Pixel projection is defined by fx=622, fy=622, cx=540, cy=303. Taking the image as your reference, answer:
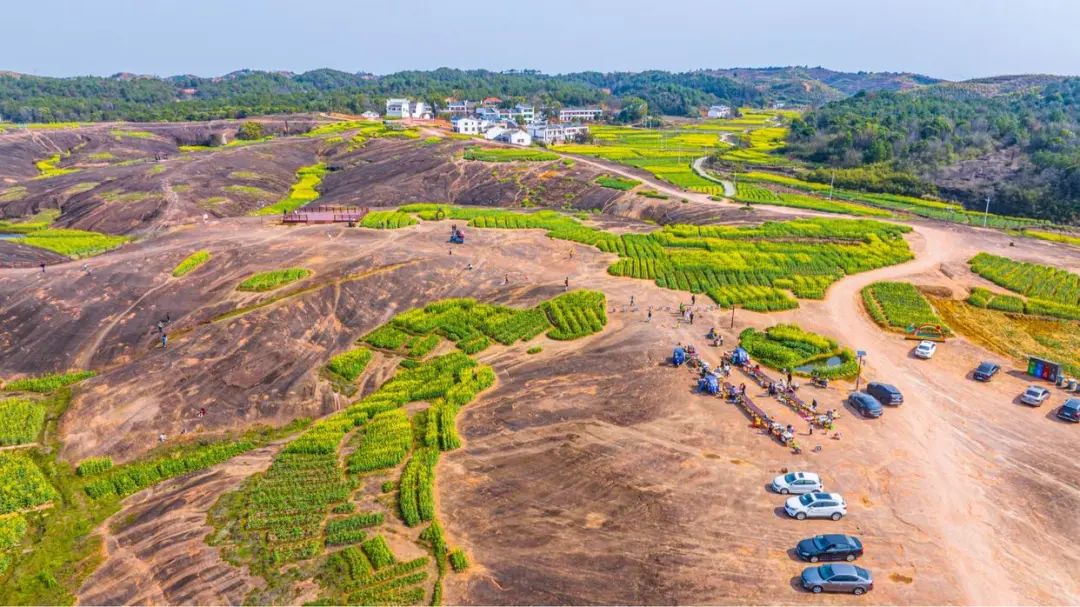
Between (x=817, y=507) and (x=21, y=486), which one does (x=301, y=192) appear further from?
(x=817, y=507)

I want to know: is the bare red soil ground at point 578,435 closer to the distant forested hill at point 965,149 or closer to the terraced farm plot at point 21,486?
the terraced farm plot at point 21,486

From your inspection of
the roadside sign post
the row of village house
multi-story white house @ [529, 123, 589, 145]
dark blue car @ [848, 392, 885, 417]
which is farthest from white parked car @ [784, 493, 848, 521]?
multi-story white house @ [529, 123, 589, 145]

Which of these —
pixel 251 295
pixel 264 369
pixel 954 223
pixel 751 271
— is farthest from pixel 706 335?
pixel 954 223

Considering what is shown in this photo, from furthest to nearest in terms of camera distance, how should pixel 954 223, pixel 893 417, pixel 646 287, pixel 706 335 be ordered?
pixel 954 223 < pixel 646 287 < pixel 706 335 < pixel 893 417

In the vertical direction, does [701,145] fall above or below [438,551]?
above

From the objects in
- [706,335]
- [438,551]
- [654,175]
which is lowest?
[438,551]

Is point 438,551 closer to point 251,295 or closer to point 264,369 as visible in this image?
point 264,369

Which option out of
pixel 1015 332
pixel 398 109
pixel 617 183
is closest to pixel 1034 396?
pixel 1015 332
